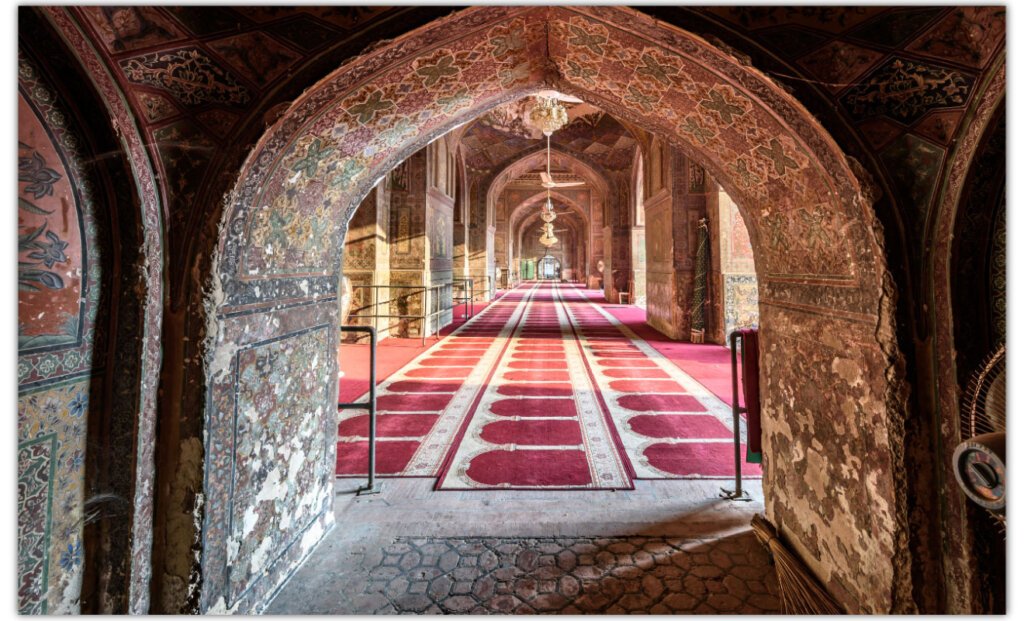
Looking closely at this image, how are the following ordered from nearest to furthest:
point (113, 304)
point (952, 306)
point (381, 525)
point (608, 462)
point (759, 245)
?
point (952, 306) < point (113, 304) < point (759, 245) < point (381, 525) < point (608, 462)

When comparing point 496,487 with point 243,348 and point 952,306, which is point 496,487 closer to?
point 243,348

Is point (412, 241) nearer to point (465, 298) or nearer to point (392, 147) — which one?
point (465, 298)

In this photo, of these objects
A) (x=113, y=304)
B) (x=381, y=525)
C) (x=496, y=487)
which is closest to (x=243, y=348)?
(x=113, y=304)

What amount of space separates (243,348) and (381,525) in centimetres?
133

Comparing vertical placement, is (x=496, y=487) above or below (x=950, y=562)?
below

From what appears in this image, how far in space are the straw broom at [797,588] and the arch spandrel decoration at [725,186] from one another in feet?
0.23

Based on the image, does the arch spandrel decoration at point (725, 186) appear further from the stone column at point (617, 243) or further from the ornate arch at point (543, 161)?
the ornate arch at point (543, 161)

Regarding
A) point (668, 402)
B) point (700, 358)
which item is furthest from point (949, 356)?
point (700, 358)

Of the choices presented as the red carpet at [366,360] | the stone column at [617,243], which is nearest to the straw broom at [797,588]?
the red carpet at [366,360]

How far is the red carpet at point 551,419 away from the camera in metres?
3.11

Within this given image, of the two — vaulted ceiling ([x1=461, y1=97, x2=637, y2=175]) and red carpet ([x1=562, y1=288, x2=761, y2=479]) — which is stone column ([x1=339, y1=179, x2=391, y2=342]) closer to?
red carpet ([x1=562, y1=288, x2=761, y2=479])

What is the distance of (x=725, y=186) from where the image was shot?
2211 millimetres

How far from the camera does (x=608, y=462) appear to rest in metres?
3.22

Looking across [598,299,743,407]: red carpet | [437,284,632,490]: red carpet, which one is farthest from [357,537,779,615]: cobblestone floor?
[598,299,743,407]: red carpet
